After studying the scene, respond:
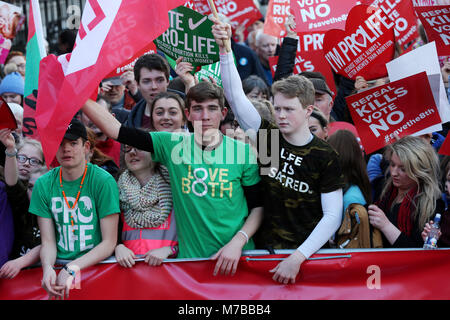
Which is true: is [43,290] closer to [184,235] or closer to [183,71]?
[184,235]

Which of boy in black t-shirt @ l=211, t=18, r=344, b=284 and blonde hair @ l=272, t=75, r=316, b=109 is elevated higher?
blonde hair @ l=272, t=75, r=316, b=109

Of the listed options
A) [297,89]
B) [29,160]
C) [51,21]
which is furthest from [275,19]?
[51,21]

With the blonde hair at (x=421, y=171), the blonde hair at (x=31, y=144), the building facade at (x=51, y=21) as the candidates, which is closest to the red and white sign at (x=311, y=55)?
the blonde hair at (x=421, y=171)

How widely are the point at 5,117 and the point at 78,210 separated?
890 mm

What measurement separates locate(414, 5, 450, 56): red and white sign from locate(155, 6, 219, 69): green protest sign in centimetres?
174

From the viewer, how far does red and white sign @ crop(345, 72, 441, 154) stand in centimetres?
467

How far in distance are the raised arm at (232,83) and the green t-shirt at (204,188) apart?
8.9 inches

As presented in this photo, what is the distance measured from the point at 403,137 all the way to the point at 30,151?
2.87m

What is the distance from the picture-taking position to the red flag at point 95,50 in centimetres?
369

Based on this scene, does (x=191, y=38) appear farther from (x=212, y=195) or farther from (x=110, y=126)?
(x=212, y=195)

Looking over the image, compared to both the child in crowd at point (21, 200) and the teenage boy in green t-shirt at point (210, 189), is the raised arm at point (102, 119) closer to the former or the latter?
the teenage boy in green t-shirt at point (210, 189)

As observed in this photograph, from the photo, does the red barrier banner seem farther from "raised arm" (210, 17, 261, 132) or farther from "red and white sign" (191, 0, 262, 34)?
"red and white sign" (191, 0, 262, 34)

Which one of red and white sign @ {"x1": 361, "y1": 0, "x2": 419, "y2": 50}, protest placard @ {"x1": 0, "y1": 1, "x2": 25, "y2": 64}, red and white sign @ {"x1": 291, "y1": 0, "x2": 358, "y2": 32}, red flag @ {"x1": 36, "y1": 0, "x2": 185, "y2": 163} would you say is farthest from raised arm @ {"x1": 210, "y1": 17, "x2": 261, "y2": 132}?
protest placard @ {"x1": 0, "y1": 1, "x2": 25, "y2": 64}
